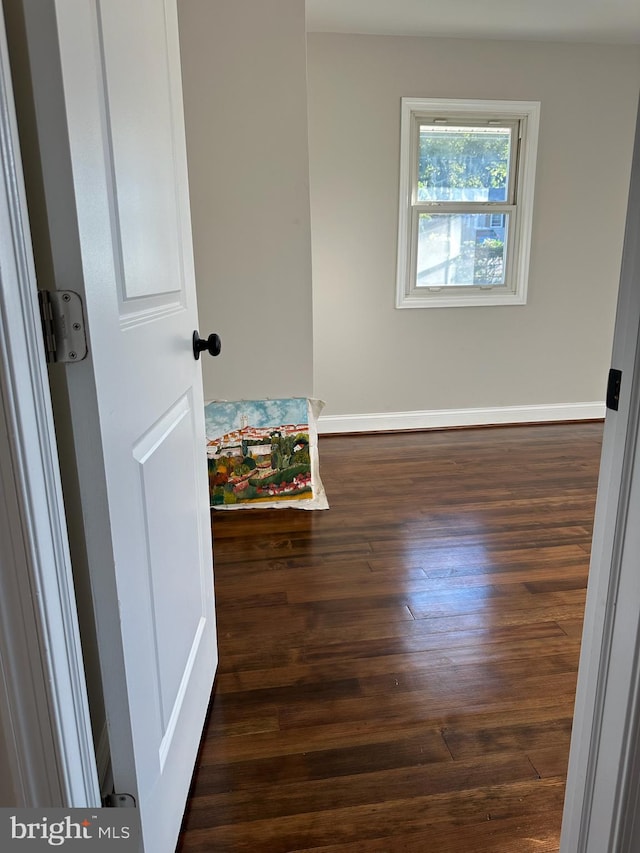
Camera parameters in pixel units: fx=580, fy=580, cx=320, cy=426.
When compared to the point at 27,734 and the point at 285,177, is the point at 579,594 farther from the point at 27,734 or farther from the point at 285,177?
the point at 285,177

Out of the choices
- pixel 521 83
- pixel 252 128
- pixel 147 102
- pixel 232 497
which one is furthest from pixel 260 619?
pixel 521 83

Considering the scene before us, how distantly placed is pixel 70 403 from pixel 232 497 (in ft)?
7.23

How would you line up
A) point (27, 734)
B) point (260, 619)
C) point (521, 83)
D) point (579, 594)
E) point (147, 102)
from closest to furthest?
point (27, 734), point (147, 102), point (260, 619), point (579, 594), point (521, 83)

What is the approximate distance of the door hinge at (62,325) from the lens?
2.35 feet

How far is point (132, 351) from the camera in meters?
0.92

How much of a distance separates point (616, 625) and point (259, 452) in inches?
86.8

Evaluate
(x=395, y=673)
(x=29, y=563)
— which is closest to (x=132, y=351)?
(x=29, y=563)

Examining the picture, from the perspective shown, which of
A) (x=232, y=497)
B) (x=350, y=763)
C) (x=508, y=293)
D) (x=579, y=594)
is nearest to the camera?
(x=350, y=763)

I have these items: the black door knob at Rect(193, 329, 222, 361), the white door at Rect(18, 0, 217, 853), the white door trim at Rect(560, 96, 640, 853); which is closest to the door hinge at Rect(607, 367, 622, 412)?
the white door trim at Rect(560, 96, 640, 853)

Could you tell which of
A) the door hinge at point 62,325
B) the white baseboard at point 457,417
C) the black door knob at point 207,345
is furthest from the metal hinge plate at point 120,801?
the white baseboard at point 457,417

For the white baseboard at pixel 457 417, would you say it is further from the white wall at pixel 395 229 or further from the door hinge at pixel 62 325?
the door hinge at pixel 62 325

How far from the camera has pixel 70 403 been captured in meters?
0.77

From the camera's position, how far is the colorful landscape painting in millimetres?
2865

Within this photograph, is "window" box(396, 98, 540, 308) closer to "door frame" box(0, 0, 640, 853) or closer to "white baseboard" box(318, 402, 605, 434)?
"white baseboard" box(318, 402, 605, 434)
